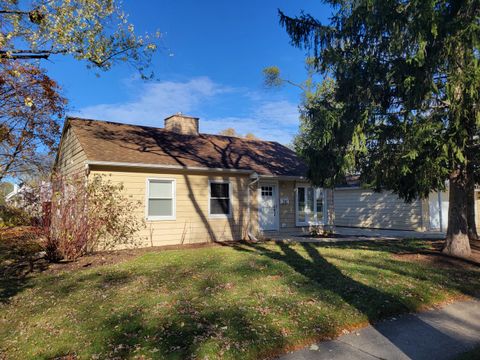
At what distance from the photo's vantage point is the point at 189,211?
13.1 m

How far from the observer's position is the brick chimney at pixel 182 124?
1709 centimetres

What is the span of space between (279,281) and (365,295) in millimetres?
1613

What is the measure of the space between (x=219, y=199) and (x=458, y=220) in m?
7.98

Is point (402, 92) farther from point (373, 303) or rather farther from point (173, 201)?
point (173, 201)

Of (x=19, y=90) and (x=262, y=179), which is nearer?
(x=262, y=179)

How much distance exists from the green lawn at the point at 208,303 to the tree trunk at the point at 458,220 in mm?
1064

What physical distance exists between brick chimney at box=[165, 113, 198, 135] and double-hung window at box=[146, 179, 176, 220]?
16.3 ft

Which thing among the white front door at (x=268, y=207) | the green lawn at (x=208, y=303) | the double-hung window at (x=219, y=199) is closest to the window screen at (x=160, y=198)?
the double-hung window at (x=219, y=199)

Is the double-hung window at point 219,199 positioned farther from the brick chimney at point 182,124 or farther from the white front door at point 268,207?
the brick chimney at point 182,124

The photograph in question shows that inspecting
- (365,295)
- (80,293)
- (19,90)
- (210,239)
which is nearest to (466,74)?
(365,295)

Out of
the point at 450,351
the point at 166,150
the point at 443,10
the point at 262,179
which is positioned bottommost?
the point at 450,351

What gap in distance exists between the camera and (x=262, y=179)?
586 inches

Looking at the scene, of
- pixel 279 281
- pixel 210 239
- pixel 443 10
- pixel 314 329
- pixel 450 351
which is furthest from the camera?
pixel 210 239

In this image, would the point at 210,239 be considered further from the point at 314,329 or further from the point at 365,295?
the point at 314,329
